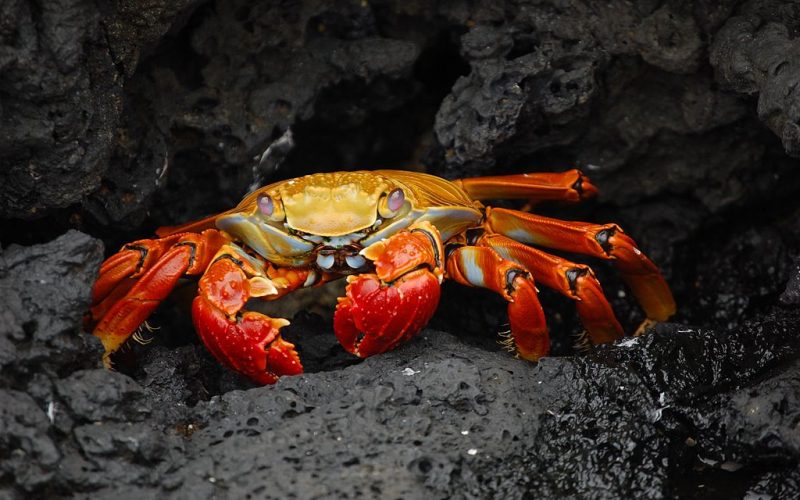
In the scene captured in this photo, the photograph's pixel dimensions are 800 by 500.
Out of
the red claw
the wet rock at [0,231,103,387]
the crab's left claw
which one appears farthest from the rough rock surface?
the red claw

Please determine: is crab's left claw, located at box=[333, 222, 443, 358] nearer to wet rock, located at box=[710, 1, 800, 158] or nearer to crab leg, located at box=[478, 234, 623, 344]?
crab leg, located at box=[478, 234, 623, 344]

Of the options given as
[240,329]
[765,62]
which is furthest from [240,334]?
[765,62]

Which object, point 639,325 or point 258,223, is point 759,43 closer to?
point 639,325

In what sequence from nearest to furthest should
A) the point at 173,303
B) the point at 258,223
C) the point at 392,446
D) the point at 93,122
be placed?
the point at 392,446 → the point at 93,122 → the point at 258,223 → the point at 173,303

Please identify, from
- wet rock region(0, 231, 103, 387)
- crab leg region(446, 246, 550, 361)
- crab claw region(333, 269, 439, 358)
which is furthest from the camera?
crab leg region(446, 246, 550, 361)

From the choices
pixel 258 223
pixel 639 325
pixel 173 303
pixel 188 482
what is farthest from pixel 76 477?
pixel 639 325

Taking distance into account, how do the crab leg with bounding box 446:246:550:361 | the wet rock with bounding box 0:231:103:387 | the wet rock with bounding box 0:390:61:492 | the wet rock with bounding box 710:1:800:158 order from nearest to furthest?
the wet rock with bounding box 0:390:61:492, the wet rock with bounding box 0:231:103:387, the wet rock with bounding box 710:1:800:158, the crab leg with bounding box 446:246:550:361

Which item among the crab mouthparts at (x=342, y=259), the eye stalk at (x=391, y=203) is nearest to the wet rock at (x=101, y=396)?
the crab mouthparts at (x=342, y=259)
